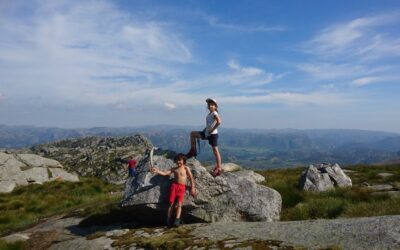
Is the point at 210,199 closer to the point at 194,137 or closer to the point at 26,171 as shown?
the point at 194,137

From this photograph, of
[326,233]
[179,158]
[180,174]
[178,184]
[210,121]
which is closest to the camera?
[326,233]

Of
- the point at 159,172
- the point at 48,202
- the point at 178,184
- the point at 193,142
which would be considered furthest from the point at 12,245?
the point at 48,202

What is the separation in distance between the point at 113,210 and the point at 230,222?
7709mm

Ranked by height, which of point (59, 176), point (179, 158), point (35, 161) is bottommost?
point (59, 176)

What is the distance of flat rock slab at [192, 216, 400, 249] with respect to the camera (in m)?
9.96

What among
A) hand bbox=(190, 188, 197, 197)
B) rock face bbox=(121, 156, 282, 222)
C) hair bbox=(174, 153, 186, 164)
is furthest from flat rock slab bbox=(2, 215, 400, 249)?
hair bbox=(174, 153, 186, 164)

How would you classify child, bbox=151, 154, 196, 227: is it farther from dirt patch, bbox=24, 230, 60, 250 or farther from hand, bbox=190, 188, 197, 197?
dirt patch, bbox=24, 230, 60, 250

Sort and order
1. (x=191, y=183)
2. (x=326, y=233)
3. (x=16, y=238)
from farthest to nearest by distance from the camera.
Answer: (x=16, y=238) < (x=191, y=183) < (x=326, y=233)

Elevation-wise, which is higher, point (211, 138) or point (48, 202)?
point (211, 138)

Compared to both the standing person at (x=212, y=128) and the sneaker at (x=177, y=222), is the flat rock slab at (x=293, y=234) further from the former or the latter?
the standing person at (x=212, y=128)

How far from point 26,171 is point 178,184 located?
4039 cm

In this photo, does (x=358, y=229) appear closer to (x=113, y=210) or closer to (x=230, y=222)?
(x=230, y=222)

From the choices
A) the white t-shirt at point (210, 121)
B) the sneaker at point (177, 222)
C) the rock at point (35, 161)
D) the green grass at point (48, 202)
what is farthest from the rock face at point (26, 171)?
the sneaker at point (177, 222)

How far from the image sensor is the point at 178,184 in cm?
1534
